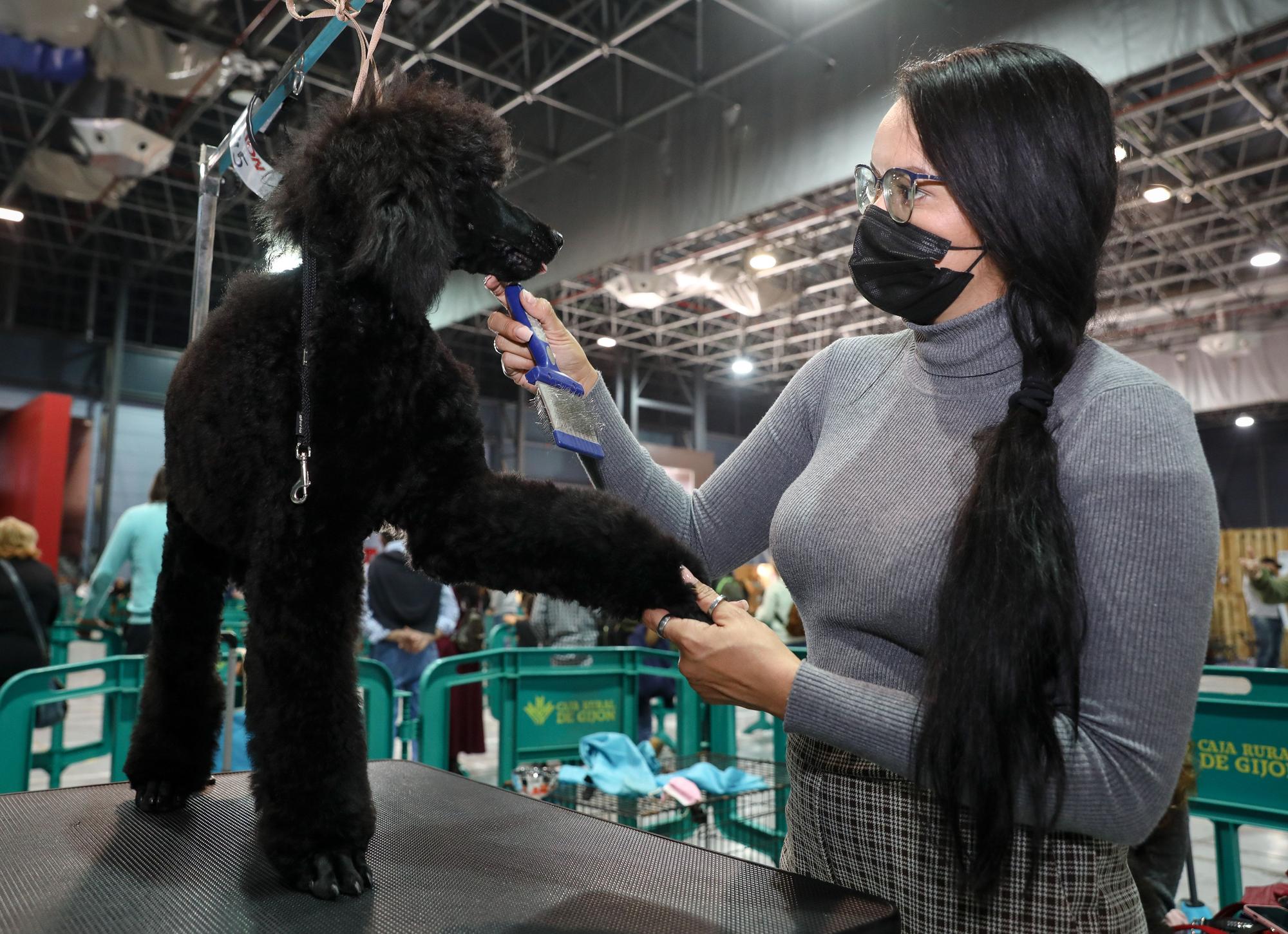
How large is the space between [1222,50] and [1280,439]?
44.6 feet

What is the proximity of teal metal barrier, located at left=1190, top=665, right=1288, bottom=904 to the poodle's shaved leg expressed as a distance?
2.03 m

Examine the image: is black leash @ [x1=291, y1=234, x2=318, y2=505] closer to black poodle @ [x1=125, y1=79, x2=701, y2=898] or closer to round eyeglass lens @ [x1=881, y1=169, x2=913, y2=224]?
black poodle @ [x1=125, y1=79, x2=701, y2=898]

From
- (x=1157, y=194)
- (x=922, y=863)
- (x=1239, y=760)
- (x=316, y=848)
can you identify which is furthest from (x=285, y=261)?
(x=1157, y=194)

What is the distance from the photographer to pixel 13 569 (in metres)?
3.77

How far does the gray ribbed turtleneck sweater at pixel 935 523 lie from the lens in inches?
30.8

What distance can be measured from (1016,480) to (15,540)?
4.38 m

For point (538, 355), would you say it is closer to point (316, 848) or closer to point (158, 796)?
point (316, 848)

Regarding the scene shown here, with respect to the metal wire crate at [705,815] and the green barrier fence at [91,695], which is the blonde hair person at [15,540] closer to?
the green barrier fence at [91,695]

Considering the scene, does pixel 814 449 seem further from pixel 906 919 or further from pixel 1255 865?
pixel 1255 865

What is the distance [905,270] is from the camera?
3.36 feet

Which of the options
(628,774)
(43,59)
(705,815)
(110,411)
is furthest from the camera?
(110,411)

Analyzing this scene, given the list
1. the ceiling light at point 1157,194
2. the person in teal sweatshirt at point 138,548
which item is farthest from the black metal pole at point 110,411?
the ceiling light at point 1157,194

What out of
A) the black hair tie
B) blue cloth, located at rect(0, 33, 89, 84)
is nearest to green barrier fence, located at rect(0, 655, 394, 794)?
the black hair tie

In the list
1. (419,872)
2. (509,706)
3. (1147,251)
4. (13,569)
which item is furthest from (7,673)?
(1147,251)
